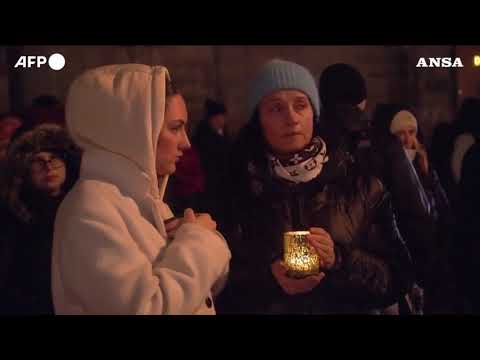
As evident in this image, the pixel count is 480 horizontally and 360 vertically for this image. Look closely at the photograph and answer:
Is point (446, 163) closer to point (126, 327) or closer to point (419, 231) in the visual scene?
point (419, 231)

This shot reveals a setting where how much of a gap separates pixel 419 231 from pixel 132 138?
120 cm

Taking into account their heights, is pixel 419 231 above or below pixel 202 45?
below

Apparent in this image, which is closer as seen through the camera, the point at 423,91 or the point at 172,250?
the point at 172,250

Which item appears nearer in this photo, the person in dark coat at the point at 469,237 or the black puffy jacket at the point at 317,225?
the black puffy jacket at the point at 317,225

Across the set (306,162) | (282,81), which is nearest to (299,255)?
(306,162)

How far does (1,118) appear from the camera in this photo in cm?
277

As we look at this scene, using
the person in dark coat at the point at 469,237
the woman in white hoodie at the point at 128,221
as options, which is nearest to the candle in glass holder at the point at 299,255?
the woman in white hoodie at the point at 128,221

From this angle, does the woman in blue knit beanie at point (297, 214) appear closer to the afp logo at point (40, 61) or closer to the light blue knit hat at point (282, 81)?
the light blue knit hat at point (282, 81)

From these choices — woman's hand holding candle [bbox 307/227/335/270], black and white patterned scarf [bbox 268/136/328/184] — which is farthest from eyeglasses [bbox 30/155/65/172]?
woman's hand holding candle [bbox 307/227/335/270]

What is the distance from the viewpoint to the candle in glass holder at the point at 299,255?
2672 mm

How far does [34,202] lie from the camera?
107 inches

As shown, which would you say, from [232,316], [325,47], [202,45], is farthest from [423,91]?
[232,316]

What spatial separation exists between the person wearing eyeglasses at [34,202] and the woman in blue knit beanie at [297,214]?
632 mm

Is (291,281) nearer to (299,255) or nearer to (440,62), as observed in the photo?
(299,255)
